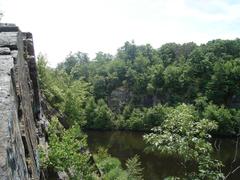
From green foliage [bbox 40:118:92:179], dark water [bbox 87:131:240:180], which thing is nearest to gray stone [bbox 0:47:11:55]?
green foliage [bbox 40:118:92:179]

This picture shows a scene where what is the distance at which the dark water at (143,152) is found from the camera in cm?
3977

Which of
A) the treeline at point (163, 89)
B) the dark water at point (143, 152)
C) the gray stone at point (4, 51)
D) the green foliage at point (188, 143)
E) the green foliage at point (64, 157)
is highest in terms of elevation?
the gray stone at point (4, 51)

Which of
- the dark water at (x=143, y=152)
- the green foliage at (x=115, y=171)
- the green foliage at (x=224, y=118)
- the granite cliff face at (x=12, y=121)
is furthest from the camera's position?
the green foliage at (x=224, y=118)

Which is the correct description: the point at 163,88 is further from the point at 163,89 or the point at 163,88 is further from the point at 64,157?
the point at 64,157

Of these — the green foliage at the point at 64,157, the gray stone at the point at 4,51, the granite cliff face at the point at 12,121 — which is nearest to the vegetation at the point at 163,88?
the green foliage at the point at 64,157

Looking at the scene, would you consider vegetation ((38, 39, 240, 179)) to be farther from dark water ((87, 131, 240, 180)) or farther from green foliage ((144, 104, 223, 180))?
green foliage ((144, 104, 223, 180))

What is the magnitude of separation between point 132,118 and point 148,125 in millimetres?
3749

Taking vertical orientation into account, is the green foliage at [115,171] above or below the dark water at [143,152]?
above

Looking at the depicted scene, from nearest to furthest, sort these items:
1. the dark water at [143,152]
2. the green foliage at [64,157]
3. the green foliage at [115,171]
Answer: the green foliage at [64,157], the green foliage at [115,171], the dark water at [143,152]

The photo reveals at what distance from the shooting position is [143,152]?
164ft

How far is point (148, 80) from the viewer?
82.8m

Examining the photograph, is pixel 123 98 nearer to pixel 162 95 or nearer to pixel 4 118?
pixel 162 95

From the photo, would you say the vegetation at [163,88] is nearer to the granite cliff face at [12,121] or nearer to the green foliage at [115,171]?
the green foliage at [115,171]

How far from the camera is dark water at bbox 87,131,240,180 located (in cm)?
3977
